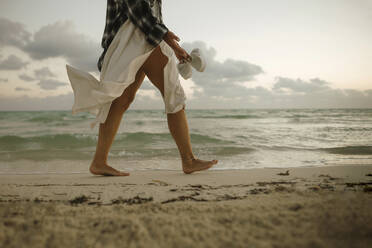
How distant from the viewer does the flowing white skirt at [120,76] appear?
1842mm

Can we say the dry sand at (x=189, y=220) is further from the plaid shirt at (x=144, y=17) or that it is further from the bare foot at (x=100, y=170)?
the plaid shirt at (x=144, y=17)

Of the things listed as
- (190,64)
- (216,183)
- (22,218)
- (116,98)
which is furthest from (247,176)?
(22,218)

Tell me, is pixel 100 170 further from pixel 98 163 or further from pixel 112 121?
pixel 112 121

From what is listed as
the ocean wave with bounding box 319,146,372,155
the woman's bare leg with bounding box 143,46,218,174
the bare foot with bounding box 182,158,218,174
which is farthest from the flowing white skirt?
the ocean wave with bounding box 319,146,372,155

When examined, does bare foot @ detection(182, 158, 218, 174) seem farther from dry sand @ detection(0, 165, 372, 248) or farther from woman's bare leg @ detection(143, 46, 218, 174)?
dry sand @ detection(0, 165, 372, 248)

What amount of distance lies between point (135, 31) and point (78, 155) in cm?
254

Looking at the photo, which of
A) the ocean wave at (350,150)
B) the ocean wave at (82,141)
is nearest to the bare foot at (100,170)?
the ocean wave at (82,141)

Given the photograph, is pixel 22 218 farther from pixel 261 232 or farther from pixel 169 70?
pixel 169 70

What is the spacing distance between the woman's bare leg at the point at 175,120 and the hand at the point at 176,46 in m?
0.09

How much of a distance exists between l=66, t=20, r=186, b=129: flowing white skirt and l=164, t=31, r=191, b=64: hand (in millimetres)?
53

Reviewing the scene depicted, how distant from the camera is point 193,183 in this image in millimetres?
1847

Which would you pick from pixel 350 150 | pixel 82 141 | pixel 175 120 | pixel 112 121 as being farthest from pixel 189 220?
pixel 82 141

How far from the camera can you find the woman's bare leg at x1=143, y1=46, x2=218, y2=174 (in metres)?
1.96

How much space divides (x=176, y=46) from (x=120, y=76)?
460 mm
